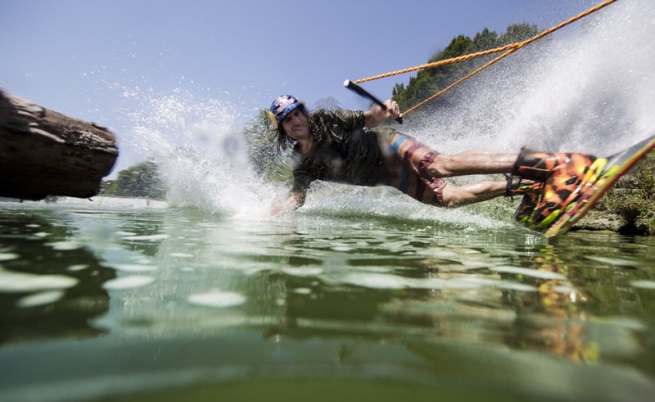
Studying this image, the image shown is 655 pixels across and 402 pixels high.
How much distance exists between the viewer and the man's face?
158 inches

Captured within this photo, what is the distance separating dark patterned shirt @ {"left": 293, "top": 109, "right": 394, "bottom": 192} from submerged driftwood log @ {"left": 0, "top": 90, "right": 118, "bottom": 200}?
1.98 metres

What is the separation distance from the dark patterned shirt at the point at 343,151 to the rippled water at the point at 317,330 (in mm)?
2623

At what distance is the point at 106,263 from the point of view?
1420 mm

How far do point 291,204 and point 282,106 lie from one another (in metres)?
1.12

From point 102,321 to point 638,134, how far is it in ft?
21.5

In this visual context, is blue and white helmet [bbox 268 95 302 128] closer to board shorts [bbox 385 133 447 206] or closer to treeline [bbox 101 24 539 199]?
treeline [bbox 101 24 539 199]

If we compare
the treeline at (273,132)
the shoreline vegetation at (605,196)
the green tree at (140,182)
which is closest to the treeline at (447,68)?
the treeline at (273,132)

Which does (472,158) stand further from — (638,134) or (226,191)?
(226,191)

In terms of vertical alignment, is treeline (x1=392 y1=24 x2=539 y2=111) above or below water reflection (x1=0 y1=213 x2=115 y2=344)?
above

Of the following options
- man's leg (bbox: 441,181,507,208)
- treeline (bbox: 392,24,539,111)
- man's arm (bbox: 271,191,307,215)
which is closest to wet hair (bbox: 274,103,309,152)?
man's arm (bbox: 271,191,307,215)

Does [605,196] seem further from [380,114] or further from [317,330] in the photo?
[317,330]

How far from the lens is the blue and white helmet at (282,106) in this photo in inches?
155

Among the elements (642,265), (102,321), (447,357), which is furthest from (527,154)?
(102,321)

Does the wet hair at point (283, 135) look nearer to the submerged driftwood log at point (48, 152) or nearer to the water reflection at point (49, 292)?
the submerged driftwood log at point (48, 152)
